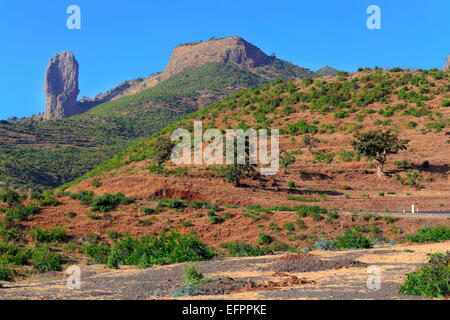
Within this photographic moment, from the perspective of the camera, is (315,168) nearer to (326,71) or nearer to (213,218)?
(213,218)

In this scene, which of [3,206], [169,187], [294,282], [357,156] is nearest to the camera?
[294,282]

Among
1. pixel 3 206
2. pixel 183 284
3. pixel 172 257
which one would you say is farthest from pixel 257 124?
pixel 183 284

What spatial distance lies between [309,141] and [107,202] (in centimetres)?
2517

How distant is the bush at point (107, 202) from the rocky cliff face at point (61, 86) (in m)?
A: 142

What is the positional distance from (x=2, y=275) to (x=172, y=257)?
4.53 metres

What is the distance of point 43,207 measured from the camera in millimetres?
21594

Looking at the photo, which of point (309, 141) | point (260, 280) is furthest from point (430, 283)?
point (309, 141)

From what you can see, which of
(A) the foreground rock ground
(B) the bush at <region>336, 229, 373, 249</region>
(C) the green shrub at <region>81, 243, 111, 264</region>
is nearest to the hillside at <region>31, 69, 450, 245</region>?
(C) the green shrub at <region>81, 243, 111, 264</region>

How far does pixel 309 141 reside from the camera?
4234 cm

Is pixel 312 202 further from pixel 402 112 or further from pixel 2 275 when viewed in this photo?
pixel 402 112

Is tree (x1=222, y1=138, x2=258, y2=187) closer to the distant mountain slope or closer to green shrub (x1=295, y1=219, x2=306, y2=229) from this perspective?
green shrub (x1=295, y1=219, x2=306, y2=229)

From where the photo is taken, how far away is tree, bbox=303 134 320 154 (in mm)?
42375

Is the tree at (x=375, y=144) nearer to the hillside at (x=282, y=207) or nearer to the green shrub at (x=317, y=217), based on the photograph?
the hillside at (x=282, y=207)
